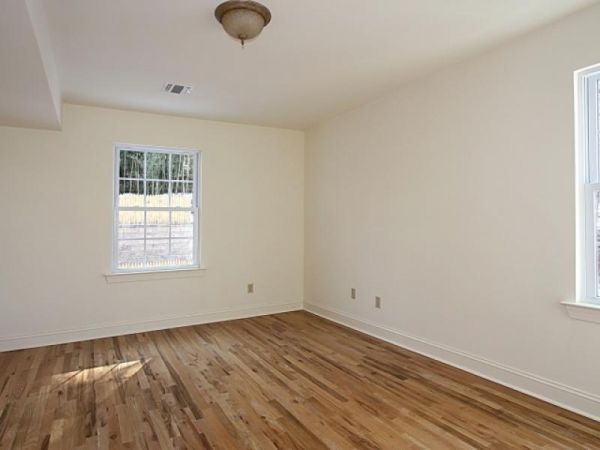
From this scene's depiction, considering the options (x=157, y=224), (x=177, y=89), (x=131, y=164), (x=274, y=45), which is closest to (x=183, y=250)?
(x=157, y=224)

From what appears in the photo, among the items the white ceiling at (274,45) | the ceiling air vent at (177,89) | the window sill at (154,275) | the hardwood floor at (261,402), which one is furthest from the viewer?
the window sill at (154,275)

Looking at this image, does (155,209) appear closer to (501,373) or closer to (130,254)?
(130,254)

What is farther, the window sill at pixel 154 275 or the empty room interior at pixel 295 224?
the window sill at pixel 154 275

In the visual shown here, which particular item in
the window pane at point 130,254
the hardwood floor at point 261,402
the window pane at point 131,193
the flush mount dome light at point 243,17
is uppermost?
the flush mount dome light at point 243,17

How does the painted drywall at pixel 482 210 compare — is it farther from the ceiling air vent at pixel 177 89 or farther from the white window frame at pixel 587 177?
the ceiling air vent at pixel 177 89

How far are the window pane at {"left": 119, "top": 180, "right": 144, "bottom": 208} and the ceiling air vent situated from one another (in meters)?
1.31

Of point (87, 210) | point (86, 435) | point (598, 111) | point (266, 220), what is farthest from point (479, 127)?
point (87, 210)

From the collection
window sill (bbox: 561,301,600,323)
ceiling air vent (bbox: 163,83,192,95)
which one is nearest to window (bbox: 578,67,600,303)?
window sill (bbox: 561,301,600,323)

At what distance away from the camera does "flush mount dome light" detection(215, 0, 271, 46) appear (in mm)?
2268

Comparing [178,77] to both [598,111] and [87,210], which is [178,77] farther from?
[598,111]

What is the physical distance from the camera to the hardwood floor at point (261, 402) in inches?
88.1

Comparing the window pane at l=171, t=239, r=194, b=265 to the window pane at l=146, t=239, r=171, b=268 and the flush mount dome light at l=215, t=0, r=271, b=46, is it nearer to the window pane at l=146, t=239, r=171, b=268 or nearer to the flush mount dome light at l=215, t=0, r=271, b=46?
the window pane at l=146, t=239, r=171, b=268

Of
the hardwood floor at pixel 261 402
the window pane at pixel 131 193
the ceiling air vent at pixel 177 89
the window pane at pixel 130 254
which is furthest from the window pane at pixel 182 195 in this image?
the hardwood floor at pixel 261 402

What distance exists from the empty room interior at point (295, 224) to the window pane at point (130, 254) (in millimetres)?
20
